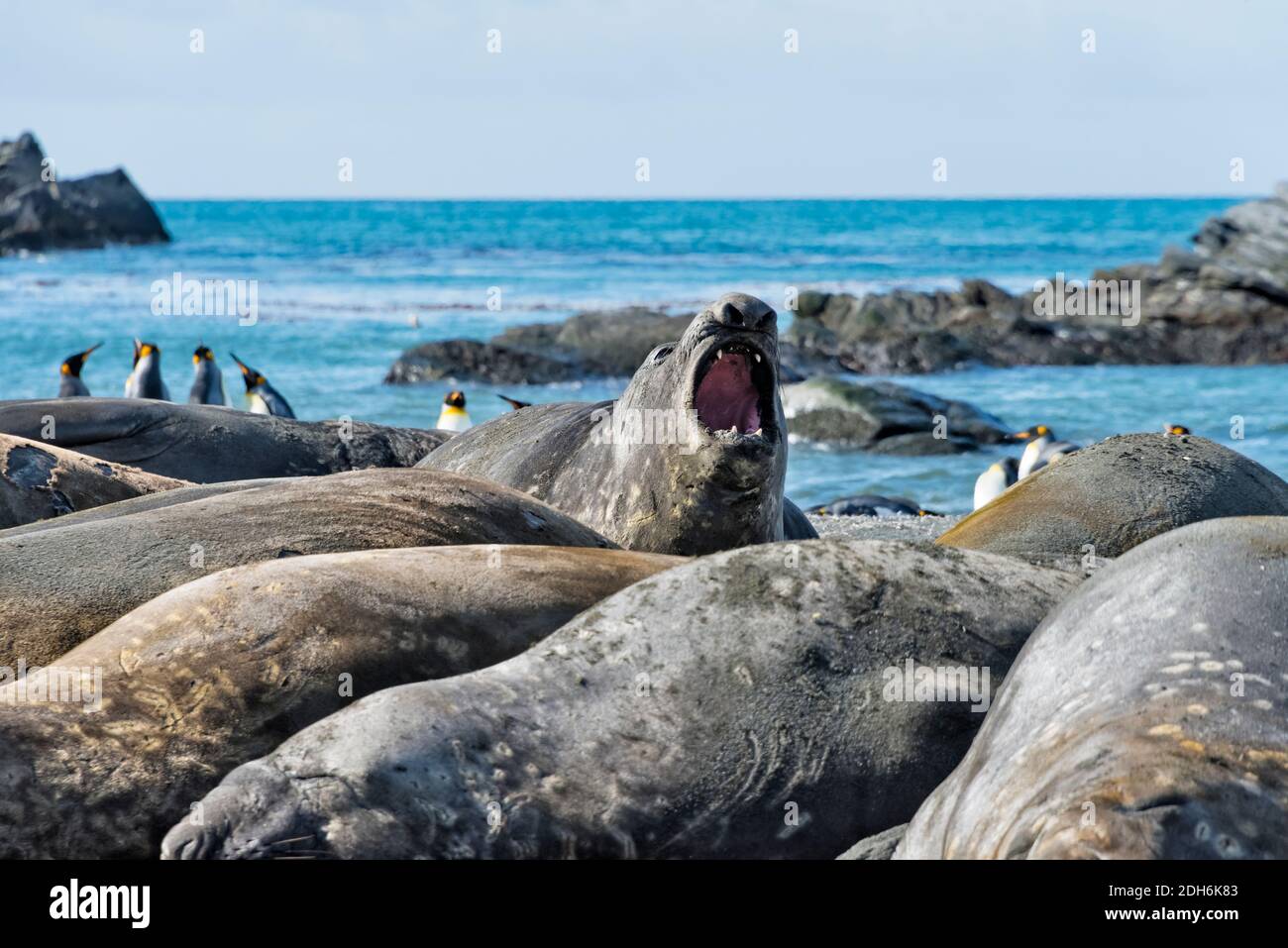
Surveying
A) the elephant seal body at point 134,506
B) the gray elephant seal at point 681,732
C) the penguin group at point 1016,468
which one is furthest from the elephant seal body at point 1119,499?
the penguin group at point 1016,468

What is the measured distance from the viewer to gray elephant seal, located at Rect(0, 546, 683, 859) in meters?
3.41

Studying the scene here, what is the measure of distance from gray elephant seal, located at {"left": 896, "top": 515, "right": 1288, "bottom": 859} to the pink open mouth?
82.2 inches

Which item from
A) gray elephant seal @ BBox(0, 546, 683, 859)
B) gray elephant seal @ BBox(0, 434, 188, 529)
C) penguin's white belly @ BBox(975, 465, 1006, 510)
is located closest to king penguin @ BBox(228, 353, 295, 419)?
penguin's white belly @ BBox(975, 465, 1006, 510)

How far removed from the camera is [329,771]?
3.14m

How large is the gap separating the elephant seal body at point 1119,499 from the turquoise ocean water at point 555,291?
7656 mm

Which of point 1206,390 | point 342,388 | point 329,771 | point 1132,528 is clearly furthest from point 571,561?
point 1206,390

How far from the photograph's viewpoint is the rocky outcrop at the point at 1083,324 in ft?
86.6

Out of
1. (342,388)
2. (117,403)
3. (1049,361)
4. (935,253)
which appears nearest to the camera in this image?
(117,403)

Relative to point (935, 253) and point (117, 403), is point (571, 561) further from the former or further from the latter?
point (935, 253)

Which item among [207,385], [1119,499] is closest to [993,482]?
[207,385]

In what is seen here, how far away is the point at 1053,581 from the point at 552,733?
51.0 inches

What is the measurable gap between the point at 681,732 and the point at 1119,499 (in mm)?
2707

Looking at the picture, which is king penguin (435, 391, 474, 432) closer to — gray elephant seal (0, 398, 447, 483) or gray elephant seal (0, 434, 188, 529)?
gray elephant seal (0, 398, 447, 483)
